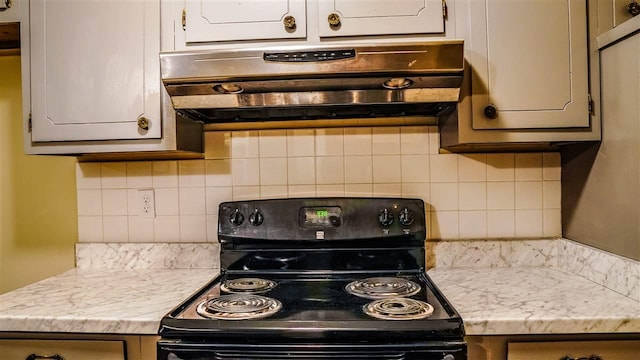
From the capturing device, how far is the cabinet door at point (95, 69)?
143cm

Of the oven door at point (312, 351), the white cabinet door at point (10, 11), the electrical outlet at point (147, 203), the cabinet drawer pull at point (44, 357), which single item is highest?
the white cabinet door at point (10, 11)

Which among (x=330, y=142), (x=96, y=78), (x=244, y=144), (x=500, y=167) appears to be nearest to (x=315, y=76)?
(x=330, y=142)

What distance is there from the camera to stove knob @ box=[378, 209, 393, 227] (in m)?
1.55

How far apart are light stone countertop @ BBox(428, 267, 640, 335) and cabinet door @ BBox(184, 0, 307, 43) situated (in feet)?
3.25

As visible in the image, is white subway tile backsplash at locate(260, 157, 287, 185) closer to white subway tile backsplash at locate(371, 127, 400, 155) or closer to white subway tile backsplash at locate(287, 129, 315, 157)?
white subway tile backsplash at locate(287, 129, 315, 157)

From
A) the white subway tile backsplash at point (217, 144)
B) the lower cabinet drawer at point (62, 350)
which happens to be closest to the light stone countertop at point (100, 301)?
the lower cabinet drawer at point (62, 350)

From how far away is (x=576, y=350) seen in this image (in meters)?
1.09

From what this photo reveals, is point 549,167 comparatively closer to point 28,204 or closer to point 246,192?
point 246,192

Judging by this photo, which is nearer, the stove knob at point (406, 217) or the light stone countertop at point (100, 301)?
the light stone countertop at point (100, 301)

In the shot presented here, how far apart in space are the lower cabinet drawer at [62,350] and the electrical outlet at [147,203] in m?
0.66

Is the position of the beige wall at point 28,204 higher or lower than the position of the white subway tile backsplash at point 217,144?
lower

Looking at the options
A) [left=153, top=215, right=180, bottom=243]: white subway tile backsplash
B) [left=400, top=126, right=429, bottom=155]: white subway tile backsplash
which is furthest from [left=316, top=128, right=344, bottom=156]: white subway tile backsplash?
[left=153, top=215, right=180, bottom=243]: white subway tile backsplash

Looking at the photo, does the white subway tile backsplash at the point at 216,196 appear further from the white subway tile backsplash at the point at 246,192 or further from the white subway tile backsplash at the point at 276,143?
the white subway tile backsplash at the point at 276,143

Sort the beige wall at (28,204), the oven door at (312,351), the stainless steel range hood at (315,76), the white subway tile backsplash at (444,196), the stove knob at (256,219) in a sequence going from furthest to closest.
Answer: the beige wall at (28,204)
the white subway tile backsplash at (444,196)
the stove knob at (256,219)
the stainless steel range hood at (315,76)
the oven door at (312,351)
